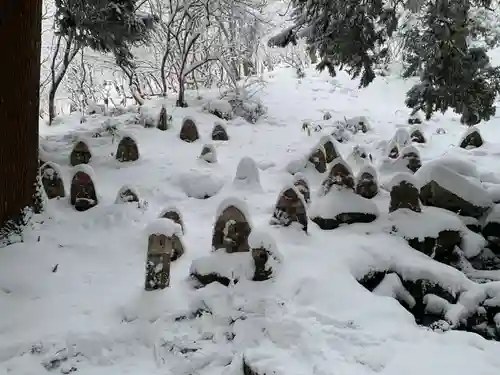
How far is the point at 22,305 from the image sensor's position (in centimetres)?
312

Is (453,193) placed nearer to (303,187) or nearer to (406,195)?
(406,195)

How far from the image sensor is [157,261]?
10.6 ft

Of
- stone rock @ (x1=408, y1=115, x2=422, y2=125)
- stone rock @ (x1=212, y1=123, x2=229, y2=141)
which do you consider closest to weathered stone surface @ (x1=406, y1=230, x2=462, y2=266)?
stone rock @ (x1=212, y1=123, x2=229, y2=141)

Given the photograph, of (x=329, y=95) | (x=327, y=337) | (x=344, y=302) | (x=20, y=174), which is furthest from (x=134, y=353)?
(x=329, y=95)

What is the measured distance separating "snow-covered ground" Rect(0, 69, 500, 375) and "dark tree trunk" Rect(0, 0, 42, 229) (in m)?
0.38

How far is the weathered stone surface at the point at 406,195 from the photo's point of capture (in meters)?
4.16

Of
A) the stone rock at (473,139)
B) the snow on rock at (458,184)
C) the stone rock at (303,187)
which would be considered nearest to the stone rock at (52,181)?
the stone rock at (303,187)

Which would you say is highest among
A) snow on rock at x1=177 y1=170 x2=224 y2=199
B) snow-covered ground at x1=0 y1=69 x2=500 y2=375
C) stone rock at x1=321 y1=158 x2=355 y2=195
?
stone rock at x1=321 y1=158 x2=355 y2=195

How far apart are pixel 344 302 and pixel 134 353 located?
1.37 meters

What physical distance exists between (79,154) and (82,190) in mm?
1444

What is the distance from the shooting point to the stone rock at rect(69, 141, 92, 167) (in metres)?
5.64

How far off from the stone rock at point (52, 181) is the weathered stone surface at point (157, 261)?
67.4 inches

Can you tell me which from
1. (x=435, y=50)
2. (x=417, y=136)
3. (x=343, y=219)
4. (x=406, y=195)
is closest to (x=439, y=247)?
(x=406, y=195)

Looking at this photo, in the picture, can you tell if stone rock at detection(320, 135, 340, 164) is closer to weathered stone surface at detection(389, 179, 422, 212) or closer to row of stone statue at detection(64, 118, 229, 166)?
row of stone statue at detection(64, 118, 229, 166)
